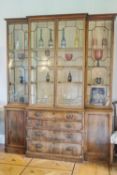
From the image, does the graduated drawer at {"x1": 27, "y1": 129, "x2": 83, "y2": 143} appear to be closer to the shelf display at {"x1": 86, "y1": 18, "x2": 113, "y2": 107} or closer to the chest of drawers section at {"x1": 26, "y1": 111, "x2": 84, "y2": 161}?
the chest of drawers section at {"x1": 26, "y1": 111, "x2": 84, "y2": 161}

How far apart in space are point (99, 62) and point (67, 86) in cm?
63

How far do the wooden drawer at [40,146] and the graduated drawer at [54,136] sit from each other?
0.07m

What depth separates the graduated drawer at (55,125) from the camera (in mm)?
3469

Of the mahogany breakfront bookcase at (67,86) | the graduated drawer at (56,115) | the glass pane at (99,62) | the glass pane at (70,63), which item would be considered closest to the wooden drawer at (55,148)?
the mahogany breakfront bookcase at (67,86)

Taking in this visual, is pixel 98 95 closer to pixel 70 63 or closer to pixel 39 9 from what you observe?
pixel 70 63

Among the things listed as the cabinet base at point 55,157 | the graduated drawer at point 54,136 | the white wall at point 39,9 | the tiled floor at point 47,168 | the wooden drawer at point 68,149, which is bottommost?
the tiled floor at point 47,168

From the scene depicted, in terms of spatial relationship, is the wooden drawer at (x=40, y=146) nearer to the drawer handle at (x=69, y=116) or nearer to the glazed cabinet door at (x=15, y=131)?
the glazed cabinet door at (x=15, y=131)

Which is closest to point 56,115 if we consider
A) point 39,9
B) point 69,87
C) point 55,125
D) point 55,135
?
point 55,125

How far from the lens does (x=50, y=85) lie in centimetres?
368

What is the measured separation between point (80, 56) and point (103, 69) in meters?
0.42

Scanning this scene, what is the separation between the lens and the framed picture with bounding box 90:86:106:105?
356 centimetres

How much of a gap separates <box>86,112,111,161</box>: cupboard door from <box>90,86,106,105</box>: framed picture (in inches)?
8.4

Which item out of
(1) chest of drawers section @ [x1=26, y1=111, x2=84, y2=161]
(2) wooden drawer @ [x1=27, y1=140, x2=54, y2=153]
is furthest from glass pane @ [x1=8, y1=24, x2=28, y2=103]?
(2) wooden drawer @ [x1=27, y1=140, x2=54, y2=153]

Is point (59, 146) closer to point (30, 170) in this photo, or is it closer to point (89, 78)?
point (30, 170)
